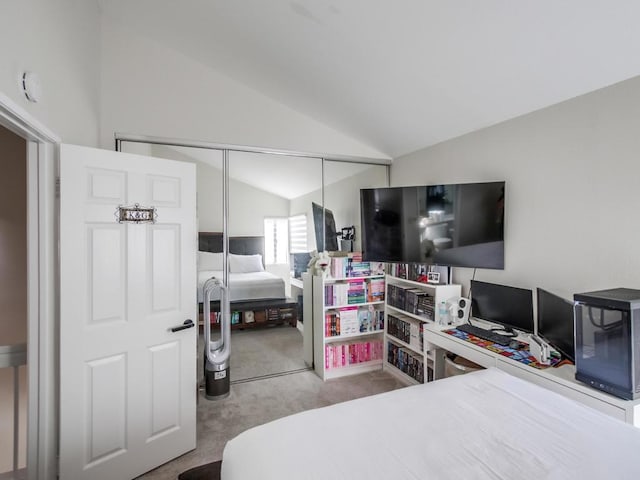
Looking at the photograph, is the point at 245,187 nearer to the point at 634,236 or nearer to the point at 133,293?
the point at 133,293

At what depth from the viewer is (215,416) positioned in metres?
2.62

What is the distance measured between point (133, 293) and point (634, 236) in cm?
289

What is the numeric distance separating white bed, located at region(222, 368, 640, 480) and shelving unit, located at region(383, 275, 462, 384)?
4.27 feet

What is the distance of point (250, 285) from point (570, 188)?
2.69 meters

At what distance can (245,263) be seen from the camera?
3.17 meters

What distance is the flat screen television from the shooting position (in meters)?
3.46

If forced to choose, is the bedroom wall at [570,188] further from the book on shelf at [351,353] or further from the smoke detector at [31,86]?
the smoke detector at [31,86]

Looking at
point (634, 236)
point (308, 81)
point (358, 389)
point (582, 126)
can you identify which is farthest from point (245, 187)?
point (634, 236)

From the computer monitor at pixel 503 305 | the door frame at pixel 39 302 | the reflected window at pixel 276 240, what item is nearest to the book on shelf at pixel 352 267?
the reflected window at pixel 276 240

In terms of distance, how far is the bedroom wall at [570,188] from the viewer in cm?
176

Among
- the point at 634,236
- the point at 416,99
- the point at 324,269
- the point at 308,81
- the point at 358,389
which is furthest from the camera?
the point at 324,269

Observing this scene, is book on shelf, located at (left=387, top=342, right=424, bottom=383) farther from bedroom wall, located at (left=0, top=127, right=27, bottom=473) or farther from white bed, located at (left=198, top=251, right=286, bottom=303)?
bedroom wall, located at (left=0, top=127, right=27, bottom=473)

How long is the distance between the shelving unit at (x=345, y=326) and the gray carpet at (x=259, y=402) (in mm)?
129

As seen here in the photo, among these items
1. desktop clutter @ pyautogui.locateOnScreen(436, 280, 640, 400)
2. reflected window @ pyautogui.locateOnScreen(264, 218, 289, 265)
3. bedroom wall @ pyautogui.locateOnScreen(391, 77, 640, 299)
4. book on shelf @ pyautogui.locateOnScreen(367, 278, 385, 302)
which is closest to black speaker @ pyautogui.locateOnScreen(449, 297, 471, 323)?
desktop clutter @ pyautogui.locateOnScreen(436, 280, 640, 400)
